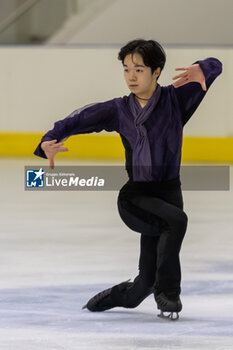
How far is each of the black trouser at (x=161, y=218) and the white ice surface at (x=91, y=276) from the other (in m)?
0.16

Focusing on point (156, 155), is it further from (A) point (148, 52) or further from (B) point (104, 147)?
(B) point (104, 147)

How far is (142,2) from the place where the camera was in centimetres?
900

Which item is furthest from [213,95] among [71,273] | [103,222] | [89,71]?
[71,273]

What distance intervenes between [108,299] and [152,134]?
0.63 m

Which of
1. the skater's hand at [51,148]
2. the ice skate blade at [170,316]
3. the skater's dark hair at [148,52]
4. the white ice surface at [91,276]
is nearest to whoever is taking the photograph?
the skater's hand at [51,148]

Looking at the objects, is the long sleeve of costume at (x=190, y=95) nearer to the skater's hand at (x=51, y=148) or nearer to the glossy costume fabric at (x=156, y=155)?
the glossy costume fabric at (x=156, y=155)

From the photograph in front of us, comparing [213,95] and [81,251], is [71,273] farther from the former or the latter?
[213,95]

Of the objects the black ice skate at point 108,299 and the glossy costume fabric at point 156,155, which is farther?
the black ice skate at point 108,299

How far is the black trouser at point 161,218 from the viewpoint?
240cm

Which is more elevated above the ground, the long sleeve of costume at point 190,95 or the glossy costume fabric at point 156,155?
the long sleeve of costume at point 190,95

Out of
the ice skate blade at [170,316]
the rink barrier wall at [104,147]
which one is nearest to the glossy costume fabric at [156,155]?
the ice skate blade at [170,316]

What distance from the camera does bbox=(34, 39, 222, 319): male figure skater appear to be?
2283 mm

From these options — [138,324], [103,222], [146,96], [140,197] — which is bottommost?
[103,222]

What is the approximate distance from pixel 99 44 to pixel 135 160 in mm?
6687
